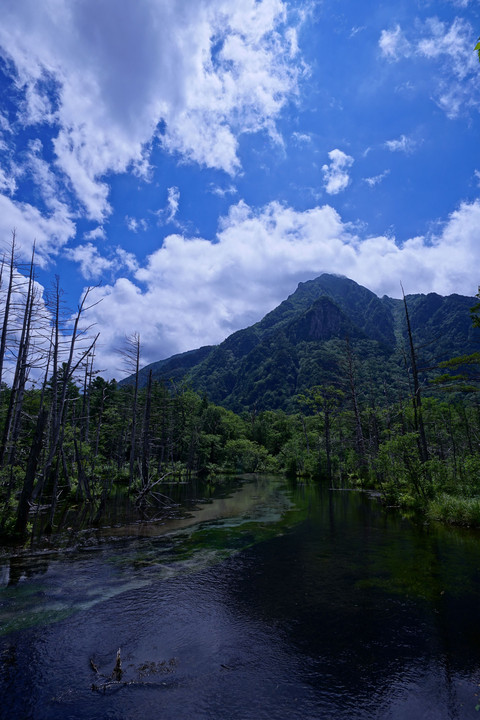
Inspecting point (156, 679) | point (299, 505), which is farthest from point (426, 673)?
point (299, 505)

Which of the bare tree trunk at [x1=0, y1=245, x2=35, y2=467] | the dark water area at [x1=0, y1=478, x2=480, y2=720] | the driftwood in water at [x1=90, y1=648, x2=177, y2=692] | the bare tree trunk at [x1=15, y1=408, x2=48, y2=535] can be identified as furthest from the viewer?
the bare tree trunk at [x1=0, y1=245, x2=35, y2=467]

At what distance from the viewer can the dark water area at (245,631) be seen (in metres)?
5.80

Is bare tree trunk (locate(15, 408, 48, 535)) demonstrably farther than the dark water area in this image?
Yes

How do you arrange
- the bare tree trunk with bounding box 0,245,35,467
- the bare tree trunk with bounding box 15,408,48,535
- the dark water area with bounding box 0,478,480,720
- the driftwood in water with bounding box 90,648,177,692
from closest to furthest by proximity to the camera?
the dark water area with bounding box 0,478,480,720
the driftwood in water with bounding box 90,648,177,692
the bare tree trunk with bounding box 15,408,48,535
the bare tree trunk with bounding box 0,245,35,467

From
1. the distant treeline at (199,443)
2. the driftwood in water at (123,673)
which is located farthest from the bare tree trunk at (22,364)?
the driftwood in water at (123,673)

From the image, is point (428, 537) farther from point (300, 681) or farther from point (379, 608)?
point (300, 681)

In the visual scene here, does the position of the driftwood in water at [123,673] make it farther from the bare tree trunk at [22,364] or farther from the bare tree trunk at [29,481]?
the bare tree trunk at [22,364]

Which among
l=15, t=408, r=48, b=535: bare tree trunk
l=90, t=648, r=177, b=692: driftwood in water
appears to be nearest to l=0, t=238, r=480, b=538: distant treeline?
l=15, t=408, r=48, b=535: bare tree trunk

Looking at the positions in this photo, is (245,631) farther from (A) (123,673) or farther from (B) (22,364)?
(B) (22,364)

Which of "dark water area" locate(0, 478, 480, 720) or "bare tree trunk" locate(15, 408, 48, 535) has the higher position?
"bare tree trunk" locate(15, 408, 48, 535)

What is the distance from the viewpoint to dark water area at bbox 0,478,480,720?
5.80 metres

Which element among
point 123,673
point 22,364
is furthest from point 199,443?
point 123,673

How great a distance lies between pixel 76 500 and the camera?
→ 29.3m

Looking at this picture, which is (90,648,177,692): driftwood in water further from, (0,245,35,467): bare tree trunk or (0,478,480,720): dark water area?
(0,245,35,467): bare tree trunk
